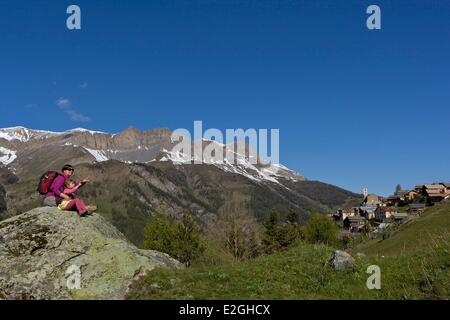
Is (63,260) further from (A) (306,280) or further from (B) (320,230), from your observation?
(B) (320,230)

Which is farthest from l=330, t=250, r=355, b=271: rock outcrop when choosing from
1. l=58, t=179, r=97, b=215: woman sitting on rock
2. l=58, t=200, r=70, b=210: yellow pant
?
l=58, t=200, r=70, b=210: yellow pant

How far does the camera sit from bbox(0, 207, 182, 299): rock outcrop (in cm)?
1845

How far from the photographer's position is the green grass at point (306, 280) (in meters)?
16.5

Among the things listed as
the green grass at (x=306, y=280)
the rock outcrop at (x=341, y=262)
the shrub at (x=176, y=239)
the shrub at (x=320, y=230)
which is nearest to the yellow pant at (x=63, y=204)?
the green grass at (x=306, y=280)

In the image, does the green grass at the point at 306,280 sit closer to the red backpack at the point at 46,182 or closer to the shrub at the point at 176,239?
the red backpack at the point at 46,182

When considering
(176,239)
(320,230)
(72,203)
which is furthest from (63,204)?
(320,230)

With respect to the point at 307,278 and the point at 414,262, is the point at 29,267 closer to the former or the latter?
the point at 307,278

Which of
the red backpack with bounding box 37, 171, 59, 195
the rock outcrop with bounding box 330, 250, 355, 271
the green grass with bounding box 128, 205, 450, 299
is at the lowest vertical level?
the green grass with bounding box 128, 205, 450, 299

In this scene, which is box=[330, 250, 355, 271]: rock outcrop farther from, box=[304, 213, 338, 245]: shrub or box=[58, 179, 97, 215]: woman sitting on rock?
box=[304, 213, 338, 245]: shrub

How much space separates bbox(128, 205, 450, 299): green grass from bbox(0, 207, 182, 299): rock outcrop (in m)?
1.47

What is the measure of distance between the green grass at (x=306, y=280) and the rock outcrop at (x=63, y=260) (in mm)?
1468
